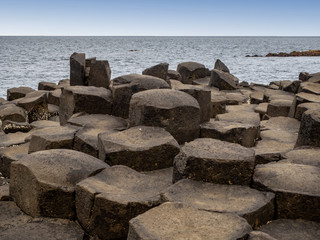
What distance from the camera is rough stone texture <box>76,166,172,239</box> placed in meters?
2.88

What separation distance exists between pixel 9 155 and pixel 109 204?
2.35 m

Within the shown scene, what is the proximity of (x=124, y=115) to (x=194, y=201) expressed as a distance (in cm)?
316

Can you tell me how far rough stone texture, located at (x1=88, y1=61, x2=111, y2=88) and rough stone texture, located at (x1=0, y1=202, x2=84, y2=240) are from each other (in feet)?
15.6

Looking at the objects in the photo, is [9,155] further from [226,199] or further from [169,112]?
[226,199]

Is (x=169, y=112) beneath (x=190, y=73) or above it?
above

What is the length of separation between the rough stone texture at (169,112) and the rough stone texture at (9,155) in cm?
148

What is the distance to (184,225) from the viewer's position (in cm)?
239

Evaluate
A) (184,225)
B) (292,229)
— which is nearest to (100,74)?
(292,229)

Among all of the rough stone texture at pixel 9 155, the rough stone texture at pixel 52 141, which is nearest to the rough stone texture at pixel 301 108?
the rough stone texture at pixel 52 141

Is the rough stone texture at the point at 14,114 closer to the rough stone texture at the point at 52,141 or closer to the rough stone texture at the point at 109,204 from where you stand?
the rough stone texture at the point at 52,141

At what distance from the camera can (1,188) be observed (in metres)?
3.65

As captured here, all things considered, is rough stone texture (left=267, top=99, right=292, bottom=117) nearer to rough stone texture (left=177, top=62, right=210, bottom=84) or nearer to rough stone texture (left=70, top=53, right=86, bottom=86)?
rough stone texture (left=70, top=53, right=86, bottom=86)

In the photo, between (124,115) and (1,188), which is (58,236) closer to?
(1,188)

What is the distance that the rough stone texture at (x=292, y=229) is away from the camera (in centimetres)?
279
